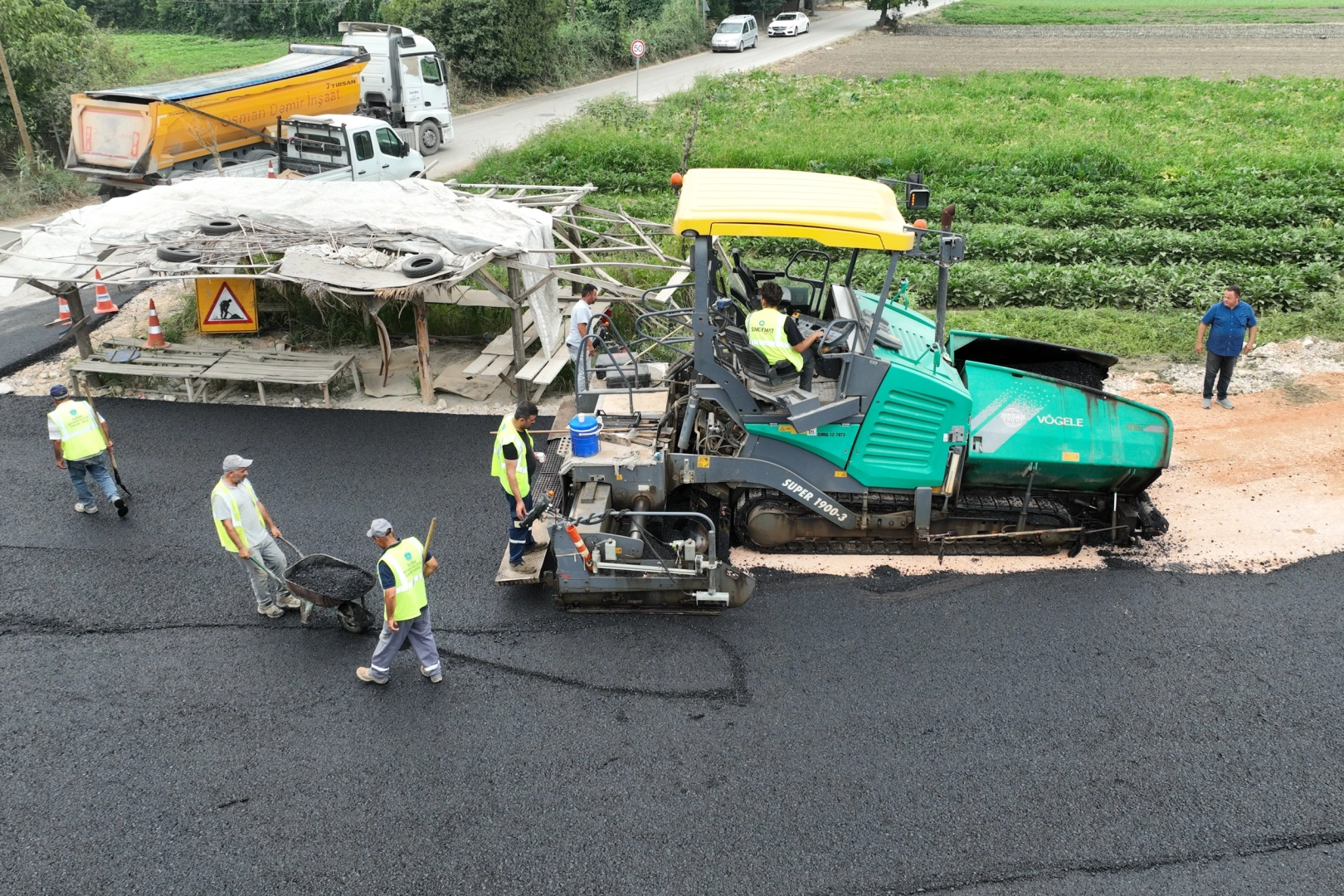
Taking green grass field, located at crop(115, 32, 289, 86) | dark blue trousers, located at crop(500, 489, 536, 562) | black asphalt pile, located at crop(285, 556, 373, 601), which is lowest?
black asphalt pile, located at crop(285, 556, 373, 601)

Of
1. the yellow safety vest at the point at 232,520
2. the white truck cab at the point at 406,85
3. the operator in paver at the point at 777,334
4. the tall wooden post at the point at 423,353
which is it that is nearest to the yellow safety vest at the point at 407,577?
the yellow safety vest at the point at 232,520

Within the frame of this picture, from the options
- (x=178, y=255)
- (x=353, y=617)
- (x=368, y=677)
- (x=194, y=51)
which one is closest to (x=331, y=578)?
(x=353, y=617)

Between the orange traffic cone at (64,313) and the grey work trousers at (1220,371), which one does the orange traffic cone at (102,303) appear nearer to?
the orange traffic cone at (64,313)

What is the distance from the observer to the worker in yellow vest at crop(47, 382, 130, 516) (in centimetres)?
850

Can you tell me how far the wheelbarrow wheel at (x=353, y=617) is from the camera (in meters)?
7.24

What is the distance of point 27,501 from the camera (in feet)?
30.0

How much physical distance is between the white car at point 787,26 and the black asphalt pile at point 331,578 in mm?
41224

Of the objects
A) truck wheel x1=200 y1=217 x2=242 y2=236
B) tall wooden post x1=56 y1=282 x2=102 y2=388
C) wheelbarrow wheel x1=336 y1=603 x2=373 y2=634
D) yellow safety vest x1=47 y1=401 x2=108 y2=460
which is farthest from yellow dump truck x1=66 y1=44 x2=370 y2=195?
wheelbarrow wheel x1=336 y1=603 x2=373 y2=634

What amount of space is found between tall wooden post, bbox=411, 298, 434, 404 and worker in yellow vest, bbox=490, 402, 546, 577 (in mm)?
3615

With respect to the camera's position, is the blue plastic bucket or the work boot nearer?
the work boot

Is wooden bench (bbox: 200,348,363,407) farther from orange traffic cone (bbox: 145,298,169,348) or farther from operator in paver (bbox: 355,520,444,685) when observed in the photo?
operator in paver (bbox: 355,520,444,685)

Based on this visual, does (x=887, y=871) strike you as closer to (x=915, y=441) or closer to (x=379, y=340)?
(x=915, y=441)

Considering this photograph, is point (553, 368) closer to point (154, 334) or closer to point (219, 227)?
point (219, 227)

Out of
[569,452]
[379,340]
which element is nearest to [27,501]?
[379,340]
